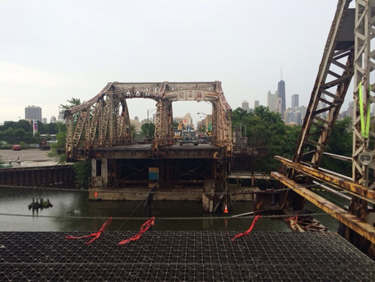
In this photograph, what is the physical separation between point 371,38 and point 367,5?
2.50 feet

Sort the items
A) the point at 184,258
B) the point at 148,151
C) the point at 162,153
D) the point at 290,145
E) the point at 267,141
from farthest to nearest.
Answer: the point at 267,141
the point at 290,145
the point at 148,151
the point at 162,153
the point at 184,258

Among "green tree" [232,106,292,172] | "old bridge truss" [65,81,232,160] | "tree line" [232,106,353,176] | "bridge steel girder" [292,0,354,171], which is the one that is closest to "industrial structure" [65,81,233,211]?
"old bridge truss" [65,81,232,160]

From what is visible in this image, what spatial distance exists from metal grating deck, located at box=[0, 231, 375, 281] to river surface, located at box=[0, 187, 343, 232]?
385 inches

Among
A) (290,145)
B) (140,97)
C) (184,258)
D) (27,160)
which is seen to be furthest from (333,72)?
(27,160)

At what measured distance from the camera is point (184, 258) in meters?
5.43

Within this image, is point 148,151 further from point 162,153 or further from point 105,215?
point 105,215

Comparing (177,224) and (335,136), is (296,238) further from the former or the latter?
(335,136)

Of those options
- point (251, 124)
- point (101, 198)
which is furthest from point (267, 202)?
point (251, 124)

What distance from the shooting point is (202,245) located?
6098 millimetres

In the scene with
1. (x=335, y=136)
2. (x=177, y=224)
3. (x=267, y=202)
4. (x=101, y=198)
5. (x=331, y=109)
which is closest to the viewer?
(x=331, y=109)

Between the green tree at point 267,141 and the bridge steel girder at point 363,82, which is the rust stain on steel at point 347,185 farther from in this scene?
the green tree at point 267,141

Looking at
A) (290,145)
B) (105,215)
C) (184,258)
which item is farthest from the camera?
(290,145)

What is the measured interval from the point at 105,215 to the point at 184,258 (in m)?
19.9

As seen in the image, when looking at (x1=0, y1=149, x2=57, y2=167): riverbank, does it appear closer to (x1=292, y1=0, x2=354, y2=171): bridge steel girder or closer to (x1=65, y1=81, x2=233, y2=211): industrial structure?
(x1=65, y1=81, x2=233, y2=211): industrial structure
